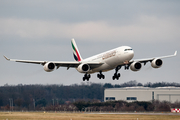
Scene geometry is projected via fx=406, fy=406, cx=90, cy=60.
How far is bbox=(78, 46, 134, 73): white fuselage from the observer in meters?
75.9

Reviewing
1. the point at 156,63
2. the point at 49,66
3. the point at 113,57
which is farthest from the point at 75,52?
the point at 156,63

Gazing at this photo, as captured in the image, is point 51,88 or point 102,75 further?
point 51,88

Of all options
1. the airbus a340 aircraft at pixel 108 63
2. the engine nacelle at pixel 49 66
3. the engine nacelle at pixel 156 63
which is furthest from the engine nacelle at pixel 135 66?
the engine nacelle at pixel 49 66

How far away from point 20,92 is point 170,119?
6365 cm

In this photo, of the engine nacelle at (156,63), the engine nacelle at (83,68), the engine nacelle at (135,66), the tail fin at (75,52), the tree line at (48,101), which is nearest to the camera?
the engine nacelle at (135,66)

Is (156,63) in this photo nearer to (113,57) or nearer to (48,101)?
(113,57)

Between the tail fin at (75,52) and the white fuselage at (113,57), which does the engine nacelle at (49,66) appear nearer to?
the white fuselage at (113,57)

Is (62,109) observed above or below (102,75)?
below

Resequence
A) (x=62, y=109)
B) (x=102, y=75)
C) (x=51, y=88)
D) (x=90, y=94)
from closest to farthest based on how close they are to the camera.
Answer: (x=102, y=75) → (x=62, y=109) → (x=51, y=88) → (x=90, y=94)

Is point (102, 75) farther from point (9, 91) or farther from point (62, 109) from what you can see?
point (9, 91)

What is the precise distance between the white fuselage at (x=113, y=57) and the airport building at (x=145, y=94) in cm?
7213

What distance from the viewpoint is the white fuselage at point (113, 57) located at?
75.9 meters

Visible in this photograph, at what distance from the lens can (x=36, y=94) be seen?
13275cm

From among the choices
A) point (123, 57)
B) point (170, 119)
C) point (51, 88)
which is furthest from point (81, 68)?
point (51, 88)
